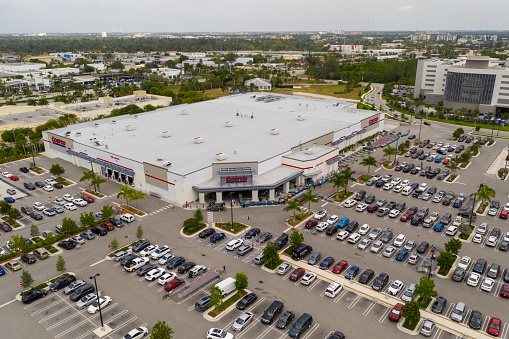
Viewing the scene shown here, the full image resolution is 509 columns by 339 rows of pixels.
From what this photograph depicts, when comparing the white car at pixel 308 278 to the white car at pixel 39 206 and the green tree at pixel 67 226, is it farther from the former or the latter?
the white car at pixel 39 206

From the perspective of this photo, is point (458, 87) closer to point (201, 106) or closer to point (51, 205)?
point (201, 106)

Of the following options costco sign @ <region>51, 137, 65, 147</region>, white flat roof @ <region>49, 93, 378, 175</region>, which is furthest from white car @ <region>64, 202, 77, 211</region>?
costco sign @ <region>51, 137, 65, 147</region>

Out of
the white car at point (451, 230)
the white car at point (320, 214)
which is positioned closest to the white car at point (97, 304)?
the white car at point (320, 214)

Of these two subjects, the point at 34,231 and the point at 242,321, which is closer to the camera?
the point at 242,321

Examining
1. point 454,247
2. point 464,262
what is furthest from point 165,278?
point 464,262

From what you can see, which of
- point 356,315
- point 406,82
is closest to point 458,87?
point 406,82

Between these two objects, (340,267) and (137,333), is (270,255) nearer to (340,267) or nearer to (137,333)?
(340,267)

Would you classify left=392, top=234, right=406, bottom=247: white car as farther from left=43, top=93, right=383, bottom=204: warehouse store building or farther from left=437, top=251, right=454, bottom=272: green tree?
left=43, top=93, right=383, bottom=204: warehouse store building
